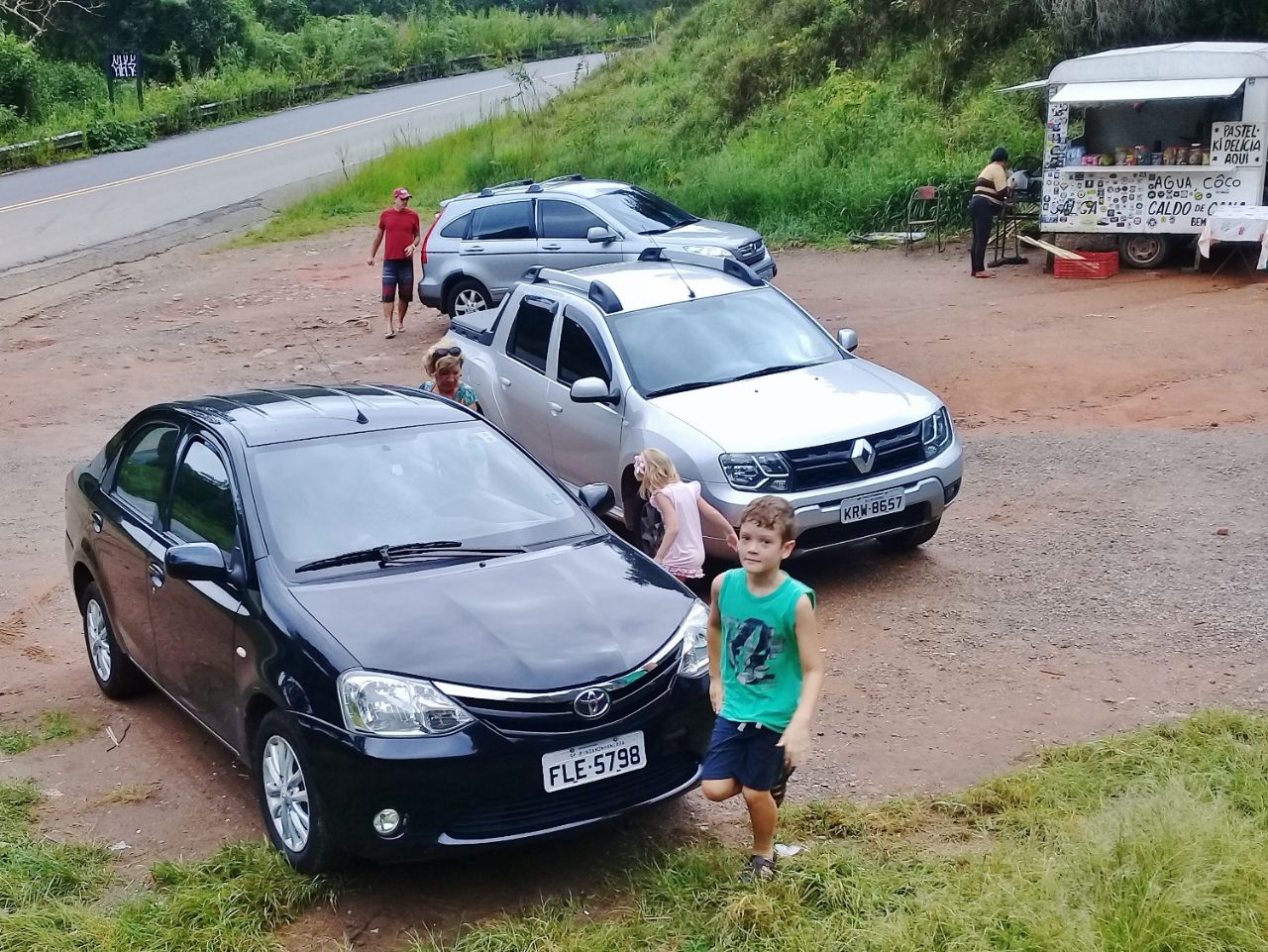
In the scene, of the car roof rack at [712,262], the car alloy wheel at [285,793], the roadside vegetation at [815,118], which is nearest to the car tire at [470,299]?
the roadside vegetation at [815,118]

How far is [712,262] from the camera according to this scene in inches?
410

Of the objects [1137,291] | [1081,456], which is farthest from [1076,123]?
[1081,456]

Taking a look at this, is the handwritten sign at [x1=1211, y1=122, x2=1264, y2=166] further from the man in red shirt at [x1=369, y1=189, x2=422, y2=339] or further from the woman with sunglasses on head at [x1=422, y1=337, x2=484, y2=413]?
the woman with sunglasses on head at [x1=422, y1=337, x2=484, y2=413]

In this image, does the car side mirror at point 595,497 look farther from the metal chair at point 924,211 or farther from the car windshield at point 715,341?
the metal chair at point 924,211

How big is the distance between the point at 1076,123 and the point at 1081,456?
10551mm

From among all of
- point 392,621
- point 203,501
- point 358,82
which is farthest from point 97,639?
point 358,82

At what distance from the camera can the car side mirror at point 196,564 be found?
5.51 metres

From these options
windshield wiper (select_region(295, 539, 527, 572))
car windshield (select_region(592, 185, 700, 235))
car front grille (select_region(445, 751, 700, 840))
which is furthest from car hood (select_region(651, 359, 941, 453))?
car windshield (select_region(592, 185, 700, 235))

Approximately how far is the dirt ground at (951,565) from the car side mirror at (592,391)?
1689mm

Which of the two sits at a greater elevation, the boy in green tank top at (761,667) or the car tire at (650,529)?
the boy in green tank top at (761,667)

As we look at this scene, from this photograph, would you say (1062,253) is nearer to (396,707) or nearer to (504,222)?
(504,222)

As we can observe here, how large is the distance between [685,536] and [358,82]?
4721 cm

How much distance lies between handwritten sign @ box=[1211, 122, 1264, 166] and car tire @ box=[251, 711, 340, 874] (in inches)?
618

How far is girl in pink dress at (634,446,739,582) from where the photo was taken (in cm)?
713
